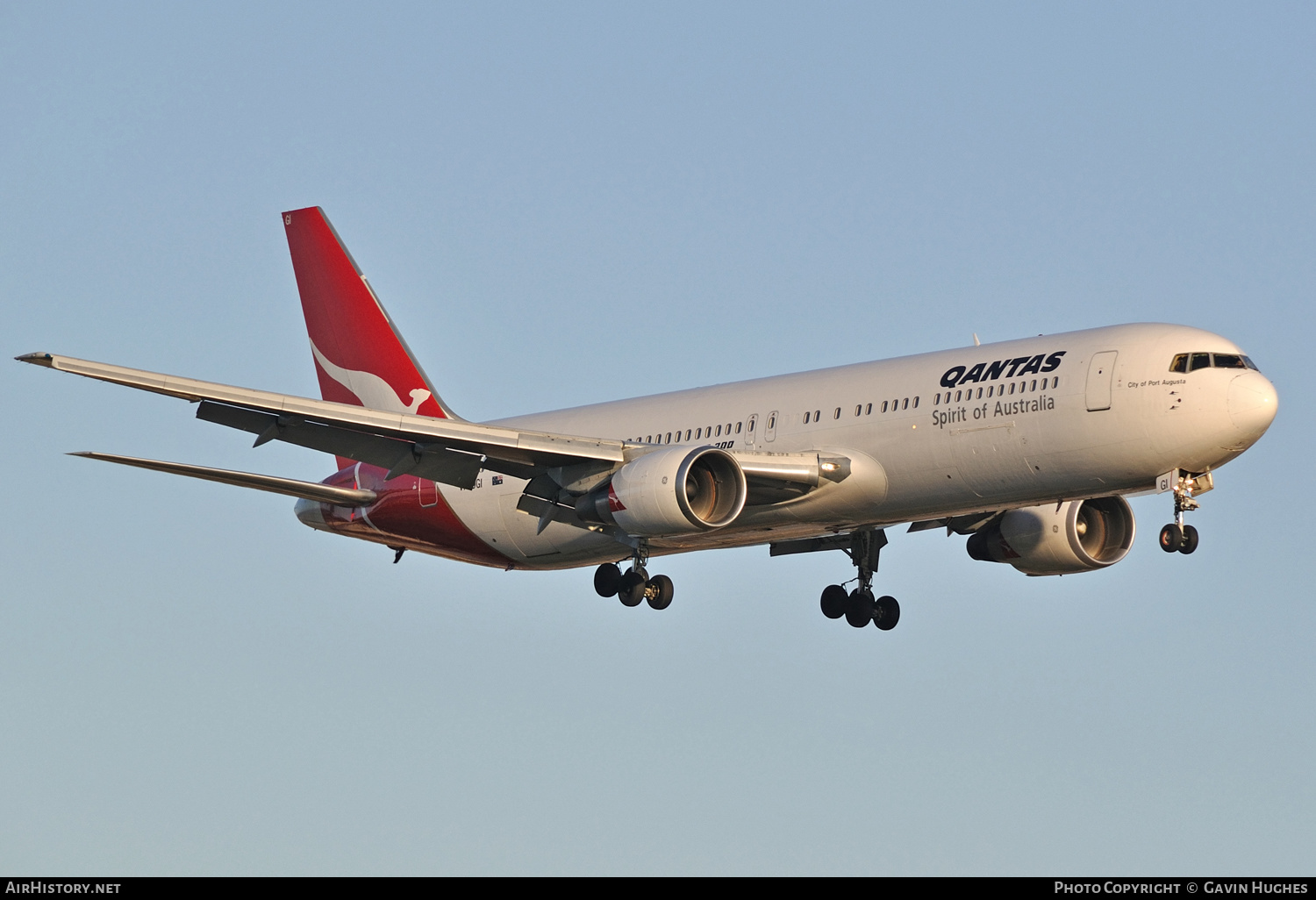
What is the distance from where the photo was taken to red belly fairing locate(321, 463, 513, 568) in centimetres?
4503

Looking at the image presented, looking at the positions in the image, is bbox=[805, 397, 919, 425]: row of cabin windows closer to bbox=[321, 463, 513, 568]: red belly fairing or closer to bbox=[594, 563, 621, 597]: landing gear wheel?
bbox=[594, 563, 621, 597]: landing gear wheel

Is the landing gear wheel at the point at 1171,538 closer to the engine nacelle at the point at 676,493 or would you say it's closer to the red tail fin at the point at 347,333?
the engine nacelle at the point at 676,493

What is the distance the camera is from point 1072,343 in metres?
37.2

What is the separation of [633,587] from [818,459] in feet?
18.2

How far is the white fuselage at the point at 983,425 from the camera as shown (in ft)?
117

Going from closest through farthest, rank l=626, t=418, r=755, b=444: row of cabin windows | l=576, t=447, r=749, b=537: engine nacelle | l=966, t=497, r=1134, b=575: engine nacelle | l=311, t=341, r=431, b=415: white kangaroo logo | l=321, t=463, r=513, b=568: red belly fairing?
l=576, t=447, r=749, b=537: engine nacelle < l=626, t=418, r=755, b=444: row of cabin windows < l=966, t=497, r=1134, b=575: engine nacelle < l=321, t=463, r=513, b=568: red belly fairing < l=311, t=341, r=431, b=415: white kangaroo logo

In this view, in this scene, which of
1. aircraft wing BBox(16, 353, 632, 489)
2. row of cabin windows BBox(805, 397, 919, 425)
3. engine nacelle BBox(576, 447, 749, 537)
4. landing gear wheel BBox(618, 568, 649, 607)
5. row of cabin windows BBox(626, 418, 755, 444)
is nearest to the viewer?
aircraft wing BBox(16, 353, 632, 489)

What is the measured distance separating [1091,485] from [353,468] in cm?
1862

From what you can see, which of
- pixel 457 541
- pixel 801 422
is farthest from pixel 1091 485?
pixel 457 541

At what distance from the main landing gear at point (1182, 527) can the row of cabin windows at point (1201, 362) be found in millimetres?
2153

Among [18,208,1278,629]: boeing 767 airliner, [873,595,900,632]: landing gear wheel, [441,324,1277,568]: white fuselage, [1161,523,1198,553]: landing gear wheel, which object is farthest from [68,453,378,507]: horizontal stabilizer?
[1161,523,1198,553]: landing gear wheel

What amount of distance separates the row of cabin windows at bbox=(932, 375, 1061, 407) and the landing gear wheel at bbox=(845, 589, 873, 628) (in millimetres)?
8681

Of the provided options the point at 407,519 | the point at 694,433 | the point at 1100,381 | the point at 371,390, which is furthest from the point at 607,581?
the point at 1100,381

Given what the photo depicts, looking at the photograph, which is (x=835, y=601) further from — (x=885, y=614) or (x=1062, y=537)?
(x=1062, y=537)
